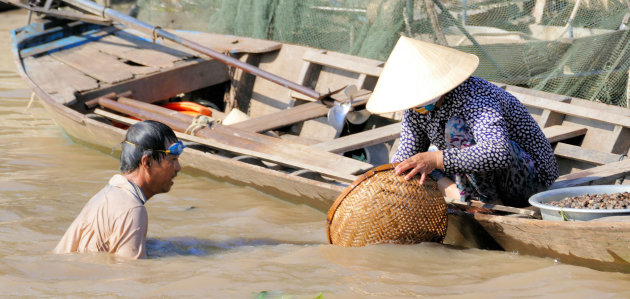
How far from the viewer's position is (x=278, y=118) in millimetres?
5820

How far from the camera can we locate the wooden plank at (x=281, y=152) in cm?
451

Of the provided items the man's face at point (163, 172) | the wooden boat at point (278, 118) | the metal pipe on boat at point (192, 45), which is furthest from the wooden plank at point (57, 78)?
the man's face at point (163, 172)

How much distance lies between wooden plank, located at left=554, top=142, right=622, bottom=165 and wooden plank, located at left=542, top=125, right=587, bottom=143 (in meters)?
0.07

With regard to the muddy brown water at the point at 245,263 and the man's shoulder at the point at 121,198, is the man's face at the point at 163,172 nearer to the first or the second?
the man's shoulder at the point at 121,198

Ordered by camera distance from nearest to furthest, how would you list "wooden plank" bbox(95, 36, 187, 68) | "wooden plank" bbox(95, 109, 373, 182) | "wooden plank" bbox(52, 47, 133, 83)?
"wooden plank" bbox(95, 109, 373, 182) → "wooden plank" bbox(52, 47, 133, 83) → "wooden plank" bbox(95, 36, 187, 68)

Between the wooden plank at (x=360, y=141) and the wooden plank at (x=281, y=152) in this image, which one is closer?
the wooden plank at (x=281, y=152)

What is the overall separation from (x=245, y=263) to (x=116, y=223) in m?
0.72

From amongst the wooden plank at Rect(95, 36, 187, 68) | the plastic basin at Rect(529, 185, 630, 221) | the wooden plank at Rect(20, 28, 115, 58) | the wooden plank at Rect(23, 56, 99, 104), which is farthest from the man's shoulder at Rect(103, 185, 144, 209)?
the wooden plank at Rect(20, 28, 115, 58)

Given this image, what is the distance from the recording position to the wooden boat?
3633 millimetres

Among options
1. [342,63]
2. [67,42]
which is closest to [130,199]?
[342,63]

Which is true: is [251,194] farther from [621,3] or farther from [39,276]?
[621,3]

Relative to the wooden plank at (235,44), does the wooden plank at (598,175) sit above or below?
above

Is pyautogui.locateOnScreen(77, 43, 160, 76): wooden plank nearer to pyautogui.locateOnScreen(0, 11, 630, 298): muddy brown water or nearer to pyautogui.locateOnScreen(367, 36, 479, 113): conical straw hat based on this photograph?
pyautogui.locateOnScreen(0, 11, 630, 298): muddy brown water

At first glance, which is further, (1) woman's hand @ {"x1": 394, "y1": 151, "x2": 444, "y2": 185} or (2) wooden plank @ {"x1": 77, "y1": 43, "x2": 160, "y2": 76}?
(2) wooden plank @ {"x1": 77, "y1": 43, "x2": 160, "y2": 76}
